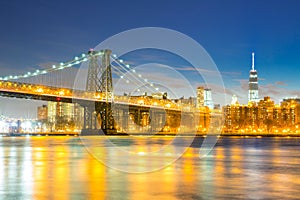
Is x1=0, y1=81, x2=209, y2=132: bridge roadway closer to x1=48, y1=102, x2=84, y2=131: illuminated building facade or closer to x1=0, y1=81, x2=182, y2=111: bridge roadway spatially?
x1=0, y1=81, x2=182, y2=111: bridge roadway

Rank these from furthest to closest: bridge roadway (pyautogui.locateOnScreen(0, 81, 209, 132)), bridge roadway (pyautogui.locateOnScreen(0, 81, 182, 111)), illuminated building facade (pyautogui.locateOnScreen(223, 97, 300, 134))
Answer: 1. illuminated building facade (pyautogui.locateOnScreen(223, 97, 300, 134))
2. bridge roadway (pyautogui.locateOnScreen(0, 81, 209, 132))
3. bridge roadway (pyautogui.locateOnScreen(0, 81, 182, 111))

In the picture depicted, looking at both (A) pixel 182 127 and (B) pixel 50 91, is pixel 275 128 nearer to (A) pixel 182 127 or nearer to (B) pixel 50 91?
(A) pixel 182 127

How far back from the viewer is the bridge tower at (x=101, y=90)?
272 feet

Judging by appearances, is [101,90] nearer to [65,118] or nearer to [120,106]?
[120,106]

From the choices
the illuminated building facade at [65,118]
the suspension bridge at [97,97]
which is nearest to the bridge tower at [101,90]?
the suspension bridge at [97,97]

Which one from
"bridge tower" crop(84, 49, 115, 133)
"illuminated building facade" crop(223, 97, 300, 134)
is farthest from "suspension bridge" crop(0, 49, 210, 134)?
"illuminated building facade" crop(223, 97, 300, 134)

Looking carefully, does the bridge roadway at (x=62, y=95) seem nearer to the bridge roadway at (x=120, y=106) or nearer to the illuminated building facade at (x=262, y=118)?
the bridge roadway at (x=120, y=106)

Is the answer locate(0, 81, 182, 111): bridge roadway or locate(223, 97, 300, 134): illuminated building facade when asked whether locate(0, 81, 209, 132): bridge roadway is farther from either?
locate(223, 97, 300, 134): illuminated building facade

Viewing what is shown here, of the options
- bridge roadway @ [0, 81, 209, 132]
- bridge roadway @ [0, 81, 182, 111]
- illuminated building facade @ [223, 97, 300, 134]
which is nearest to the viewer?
bridge roadway @ [0, 81, 182, 111]

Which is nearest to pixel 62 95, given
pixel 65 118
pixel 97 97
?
pixel 97 97

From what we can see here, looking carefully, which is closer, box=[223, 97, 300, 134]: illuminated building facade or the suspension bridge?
the suspension bridge

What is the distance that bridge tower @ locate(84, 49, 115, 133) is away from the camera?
3263 inches

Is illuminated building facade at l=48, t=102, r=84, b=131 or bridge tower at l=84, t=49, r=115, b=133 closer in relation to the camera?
bridge tower at l=84, t=49, r=115, b=133

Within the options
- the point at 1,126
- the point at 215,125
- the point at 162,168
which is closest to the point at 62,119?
the point at 1,126
